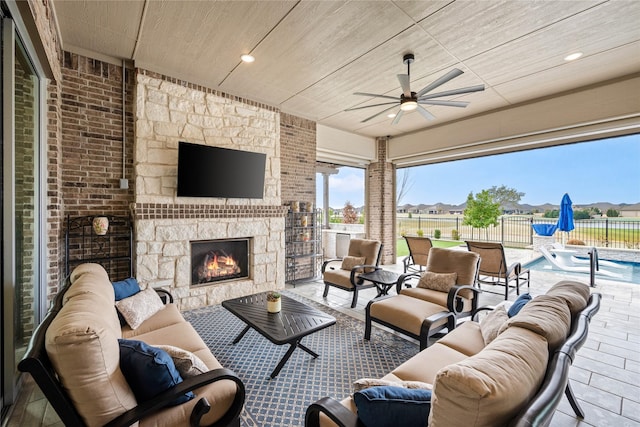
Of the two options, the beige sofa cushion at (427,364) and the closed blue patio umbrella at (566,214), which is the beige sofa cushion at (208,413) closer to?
the beige sofa cushion at (427,364)

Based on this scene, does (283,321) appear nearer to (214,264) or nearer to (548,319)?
(548,319)

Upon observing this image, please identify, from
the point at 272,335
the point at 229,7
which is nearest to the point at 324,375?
the point at 272,335

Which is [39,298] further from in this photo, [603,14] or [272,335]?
[603,14]

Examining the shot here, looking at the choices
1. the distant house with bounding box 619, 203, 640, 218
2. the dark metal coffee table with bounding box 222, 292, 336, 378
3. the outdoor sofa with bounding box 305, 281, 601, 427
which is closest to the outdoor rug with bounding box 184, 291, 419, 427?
the dark metal coffee table with bounding box 222, 292, 336, 378

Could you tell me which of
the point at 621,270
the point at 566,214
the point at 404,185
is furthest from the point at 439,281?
the point at 621,270

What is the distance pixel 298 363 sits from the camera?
258 centimetres

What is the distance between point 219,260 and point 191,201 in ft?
3.38

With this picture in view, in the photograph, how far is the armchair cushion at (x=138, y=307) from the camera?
2.32 metres

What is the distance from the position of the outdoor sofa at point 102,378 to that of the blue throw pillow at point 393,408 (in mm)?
752

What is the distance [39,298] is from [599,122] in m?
7.19

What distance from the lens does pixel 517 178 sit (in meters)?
7.33

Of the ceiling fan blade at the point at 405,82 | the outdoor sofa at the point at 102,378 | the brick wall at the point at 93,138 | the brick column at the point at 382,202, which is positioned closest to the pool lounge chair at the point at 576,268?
the brick column at the point at 382,202

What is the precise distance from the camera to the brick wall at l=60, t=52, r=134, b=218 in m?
3.22

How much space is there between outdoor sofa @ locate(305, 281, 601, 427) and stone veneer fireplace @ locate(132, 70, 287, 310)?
10.5 feet
